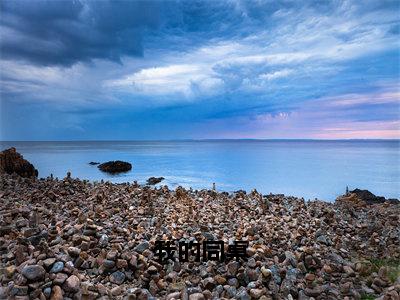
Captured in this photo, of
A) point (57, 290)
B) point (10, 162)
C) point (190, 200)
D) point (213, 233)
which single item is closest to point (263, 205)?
→ point (190, 200)

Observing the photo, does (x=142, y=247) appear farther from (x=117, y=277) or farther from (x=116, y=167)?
(x=116, y=167)

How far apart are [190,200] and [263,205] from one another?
1743mm

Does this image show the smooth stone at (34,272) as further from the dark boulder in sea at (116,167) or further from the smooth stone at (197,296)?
the dark boulder in sea at (116,167)

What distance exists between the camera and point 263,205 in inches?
336

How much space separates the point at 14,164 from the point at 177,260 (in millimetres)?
9705

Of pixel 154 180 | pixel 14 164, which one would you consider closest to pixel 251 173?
pixel 154 180

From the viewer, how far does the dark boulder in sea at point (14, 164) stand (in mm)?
12543

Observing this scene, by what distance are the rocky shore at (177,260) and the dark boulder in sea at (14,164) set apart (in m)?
4.30

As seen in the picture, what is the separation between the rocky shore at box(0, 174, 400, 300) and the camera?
4.52 m

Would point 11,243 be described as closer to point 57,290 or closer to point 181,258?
point 57,290

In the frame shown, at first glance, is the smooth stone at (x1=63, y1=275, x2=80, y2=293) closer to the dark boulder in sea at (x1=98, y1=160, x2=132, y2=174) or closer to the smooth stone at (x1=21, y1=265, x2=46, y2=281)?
the smooth stone at (x1=21, y1=265, x2=46, y2=281)

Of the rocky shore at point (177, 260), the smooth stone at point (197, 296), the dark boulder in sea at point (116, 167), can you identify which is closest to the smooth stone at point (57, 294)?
the rocky shore at point (177, 260)

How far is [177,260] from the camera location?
5.25 metres

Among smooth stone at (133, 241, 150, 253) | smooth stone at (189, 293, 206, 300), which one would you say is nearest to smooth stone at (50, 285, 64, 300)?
smooth stone at (133, 241, 150, 253)
